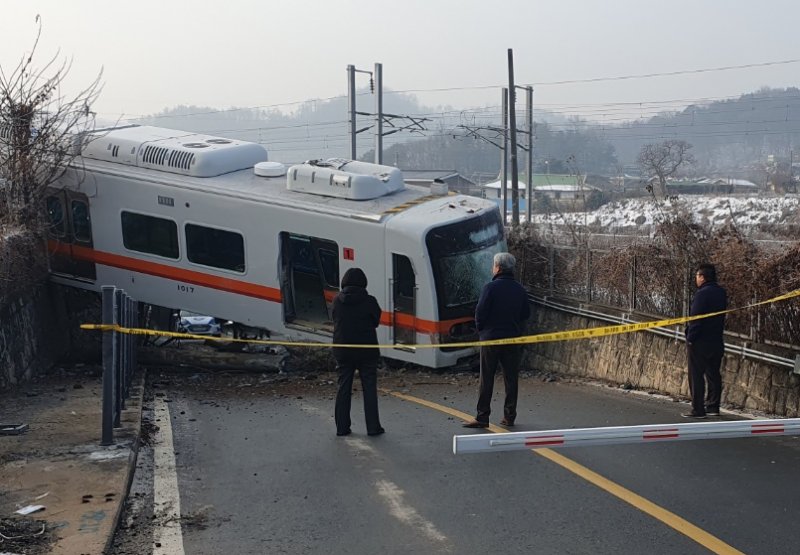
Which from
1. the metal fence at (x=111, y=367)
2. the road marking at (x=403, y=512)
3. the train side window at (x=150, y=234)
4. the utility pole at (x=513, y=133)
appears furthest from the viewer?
the utility pole at (x=513, y=133)

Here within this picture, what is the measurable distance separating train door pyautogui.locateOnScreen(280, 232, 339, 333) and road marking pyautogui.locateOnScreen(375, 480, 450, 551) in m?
7.11

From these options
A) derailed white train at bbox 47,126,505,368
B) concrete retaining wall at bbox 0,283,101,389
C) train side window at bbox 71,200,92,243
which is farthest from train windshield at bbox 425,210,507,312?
train side window at bbox 71,200,92,243

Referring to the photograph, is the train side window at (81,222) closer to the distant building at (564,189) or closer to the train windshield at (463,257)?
the train windshield at (463,257)

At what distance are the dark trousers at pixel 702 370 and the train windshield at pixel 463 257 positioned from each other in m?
4.51

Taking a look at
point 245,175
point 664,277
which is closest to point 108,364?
point 245,175

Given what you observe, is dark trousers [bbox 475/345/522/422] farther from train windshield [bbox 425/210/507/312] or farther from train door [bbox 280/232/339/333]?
train door [bbox 280/232/339/333]

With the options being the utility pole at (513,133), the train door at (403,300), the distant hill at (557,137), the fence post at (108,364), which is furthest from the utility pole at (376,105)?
the fence post at (108,364)

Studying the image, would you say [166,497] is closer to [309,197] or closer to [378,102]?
[309,197]

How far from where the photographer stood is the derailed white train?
14270mm

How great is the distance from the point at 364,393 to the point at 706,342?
3.62 meters

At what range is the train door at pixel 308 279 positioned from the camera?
14906 mm

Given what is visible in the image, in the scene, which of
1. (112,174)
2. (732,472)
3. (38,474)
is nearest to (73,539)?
(38,474)

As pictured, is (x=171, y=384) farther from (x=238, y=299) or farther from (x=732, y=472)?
(x=732, y=472)

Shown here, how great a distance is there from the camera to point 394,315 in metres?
14.5
